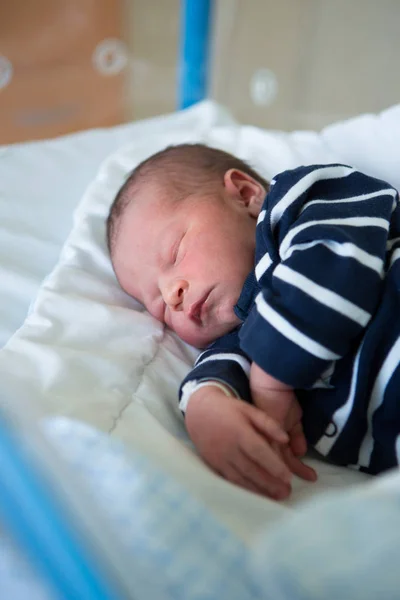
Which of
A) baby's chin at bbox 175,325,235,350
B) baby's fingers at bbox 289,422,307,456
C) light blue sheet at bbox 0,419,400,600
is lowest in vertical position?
baby's fingers at bbox 289,422,307,456

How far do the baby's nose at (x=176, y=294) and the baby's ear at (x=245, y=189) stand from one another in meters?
0.14

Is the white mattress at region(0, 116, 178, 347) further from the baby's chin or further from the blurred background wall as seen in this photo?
the blurred background wall

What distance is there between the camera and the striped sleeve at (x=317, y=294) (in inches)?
22.0

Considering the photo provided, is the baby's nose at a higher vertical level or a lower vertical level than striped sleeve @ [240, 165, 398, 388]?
lower

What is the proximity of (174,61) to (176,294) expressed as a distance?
150cm

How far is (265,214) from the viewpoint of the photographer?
675 mm

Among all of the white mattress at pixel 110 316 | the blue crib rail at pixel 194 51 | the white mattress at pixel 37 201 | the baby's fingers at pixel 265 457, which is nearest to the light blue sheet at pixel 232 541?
the white mattress at pixel 110 316

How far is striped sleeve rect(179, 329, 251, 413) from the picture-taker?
0.61 m

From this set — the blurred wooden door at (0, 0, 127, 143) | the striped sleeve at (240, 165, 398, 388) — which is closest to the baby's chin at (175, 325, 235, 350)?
the striped sleeve at (240, 165, 398, 388)

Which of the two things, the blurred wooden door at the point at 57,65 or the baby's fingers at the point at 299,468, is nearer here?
the baby's fingers at the point at 299,468

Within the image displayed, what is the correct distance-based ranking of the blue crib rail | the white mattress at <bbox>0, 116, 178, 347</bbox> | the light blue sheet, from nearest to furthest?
the light blue sheet → the white mattress at <bbox>0, 116, 178, 347</bbox> → the blue crib rail

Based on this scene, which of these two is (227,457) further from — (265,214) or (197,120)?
(197,120)

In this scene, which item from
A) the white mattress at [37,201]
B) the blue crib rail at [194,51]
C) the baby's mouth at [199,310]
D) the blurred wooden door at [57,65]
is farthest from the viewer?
the blurred wooden door at [57,65]

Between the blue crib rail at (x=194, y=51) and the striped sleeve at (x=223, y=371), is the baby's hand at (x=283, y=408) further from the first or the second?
the blue crib rail at (x=194, y=51)
